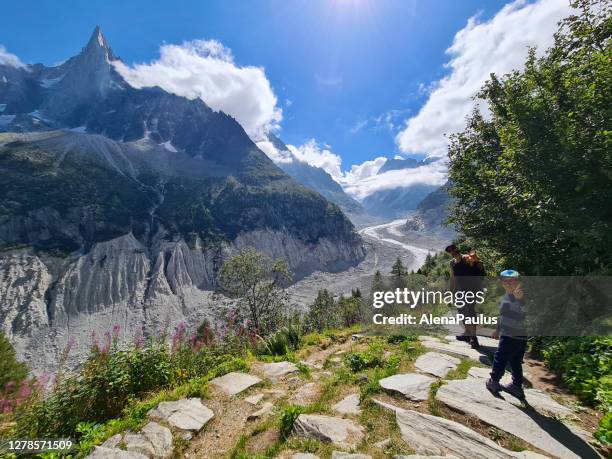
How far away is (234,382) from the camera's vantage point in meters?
7.06

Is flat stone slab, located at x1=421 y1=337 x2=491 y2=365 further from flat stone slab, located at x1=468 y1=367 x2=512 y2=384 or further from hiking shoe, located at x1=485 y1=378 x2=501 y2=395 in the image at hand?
hiking shoe, located at x1=485 y1=378 x2=501 y2=395

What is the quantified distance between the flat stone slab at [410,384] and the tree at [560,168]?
19.1ft

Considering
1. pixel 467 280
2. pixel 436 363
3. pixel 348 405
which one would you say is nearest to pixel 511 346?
pixel 436 363

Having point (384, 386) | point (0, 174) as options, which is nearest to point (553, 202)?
point (384, 386)

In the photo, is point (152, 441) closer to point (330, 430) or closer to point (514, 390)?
point (330, 430)

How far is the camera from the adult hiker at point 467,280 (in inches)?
352

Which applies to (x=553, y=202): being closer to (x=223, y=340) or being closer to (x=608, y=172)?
(x=608, y=172)

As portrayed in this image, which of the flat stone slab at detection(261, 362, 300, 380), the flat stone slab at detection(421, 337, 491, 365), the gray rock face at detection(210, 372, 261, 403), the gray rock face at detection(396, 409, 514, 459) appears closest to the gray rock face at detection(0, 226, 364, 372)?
the flat stone slab at detection(261, 362, 300, 380)

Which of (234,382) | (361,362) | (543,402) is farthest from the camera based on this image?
(361,362)

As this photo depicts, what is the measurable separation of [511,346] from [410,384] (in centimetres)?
210

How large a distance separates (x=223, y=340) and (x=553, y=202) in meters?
11.9

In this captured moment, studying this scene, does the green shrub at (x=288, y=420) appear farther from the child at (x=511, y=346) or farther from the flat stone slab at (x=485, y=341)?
the flat stone slab at (x=485, y=341)

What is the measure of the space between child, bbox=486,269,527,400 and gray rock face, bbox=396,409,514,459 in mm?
1688

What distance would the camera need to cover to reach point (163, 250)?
129 metres
